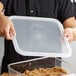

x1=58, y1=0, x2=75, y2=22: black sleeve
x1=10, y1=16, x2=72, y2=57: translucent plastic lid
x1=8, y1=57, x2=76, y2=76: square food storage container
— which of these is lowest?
x1=8, y1=57, x2=76, y2=76: square food storage container

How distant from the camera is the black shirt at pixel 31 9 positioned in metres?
1.00

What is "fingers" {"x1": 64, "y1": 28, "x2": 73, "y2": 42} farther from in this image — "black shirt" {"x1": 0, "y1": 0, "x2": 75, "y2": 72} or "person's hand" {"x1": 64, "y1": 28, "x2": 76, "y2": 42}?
"black shirt" {"x1": 0, "y1": 0, "x2": 75, "y2": 72}

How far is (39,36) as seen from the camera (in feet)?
2.85

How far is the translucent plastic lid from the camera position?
Answer: 798 mm

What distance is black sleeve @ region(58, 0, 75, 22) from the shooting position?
3.33 ft

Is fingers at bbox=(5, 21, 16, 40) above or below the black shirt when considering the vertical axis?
below

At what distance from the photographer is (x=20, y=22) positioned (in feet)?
2.89

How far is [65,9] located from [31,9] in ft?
0.47

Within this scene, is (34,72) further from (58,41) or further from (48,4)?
(48,4)

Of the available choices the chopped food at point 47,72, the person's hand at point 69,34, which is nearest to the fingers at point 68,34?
the person's hand at point 69,34

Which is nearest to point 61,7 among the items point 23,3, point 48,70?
point 23,3

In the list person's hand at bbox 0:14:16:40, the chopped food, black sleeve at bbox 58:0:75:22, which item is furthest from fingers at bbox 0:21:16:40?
black sleeve at bbox 58:0:75:22

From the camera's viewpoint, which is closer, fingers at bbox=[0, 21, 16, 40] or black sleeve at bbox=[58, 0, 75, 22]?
fingers at bbox=[0, 21, 16, 40]

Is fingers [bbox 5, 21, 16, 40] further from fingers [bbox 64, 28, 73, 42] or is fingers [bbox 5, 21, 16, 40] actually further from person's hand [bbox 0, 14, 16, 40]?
fingers [bbox 64, 28, 73, 42]
